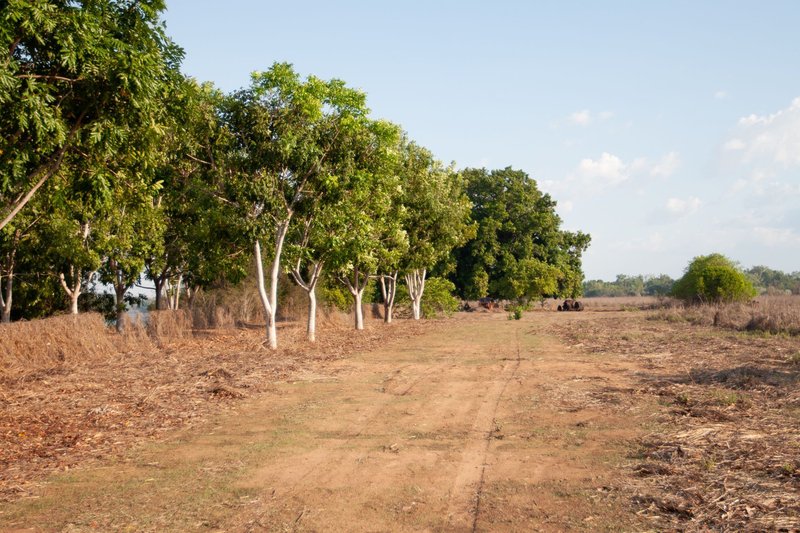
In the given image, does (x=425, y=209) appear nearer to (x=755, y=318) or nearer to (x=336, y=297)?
(x=336, y=297)

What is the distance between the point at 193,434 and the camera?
8.73 metres

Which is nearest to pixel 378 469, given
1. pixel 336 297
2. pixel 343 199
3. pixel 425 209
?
pixel 343 199

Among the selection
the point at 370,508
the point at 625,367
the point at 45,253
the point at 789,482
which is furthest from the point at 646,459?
the point at 45,253

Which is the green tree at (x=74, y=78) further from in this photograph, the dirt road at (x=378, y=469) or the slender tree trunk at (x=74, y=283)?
the slender tree trunk at (x=74, y=283)

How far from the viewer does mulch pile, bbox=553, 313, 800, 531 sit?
17.3ft

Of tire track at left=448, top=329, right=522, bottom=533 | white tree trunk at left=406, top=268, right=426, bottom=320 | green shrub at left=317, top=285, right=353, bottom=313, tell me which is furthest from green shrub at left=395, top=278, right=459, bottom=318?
tire track at left=448, top=329, right=522, bottom=533

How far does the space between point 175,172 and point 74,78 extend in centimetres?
850

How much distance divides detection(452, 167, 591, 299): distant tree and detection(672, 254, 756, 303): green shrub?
1219 centimetres

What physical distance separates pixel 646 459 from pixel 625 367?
8.32 meters

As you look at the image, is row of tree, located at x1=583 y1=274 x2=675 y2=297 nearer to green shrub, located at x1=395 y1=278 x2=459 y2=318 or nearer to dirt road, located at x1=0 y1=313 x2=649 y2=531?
green shrub, located at x1=395 y1=278 x2=459 y2=318

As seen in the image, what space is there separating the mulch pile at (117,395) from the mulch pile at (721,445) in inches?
246

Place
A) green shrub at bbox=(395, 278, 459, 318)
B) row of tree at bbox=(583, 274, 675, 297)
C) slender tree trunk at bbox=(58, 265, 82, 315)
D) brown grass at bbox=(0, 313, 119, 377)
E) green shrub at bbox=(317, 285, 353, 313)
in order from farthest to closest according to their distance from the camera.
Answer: row of tree at bbox=(583, 274, 675, 297) → green shrub at bbox=(395, 278, 459, 318) → green shrub at bbox=(317, 285, 353, 313) → slender tree trunk at bbox=(58, 265, 82, 315) → brown grass at bbox=(0, 313, 119, 377)

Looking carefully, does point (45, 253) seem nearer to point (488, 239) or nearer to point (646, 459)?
point (646, 459)

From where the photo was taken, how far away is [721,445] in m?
7.32
